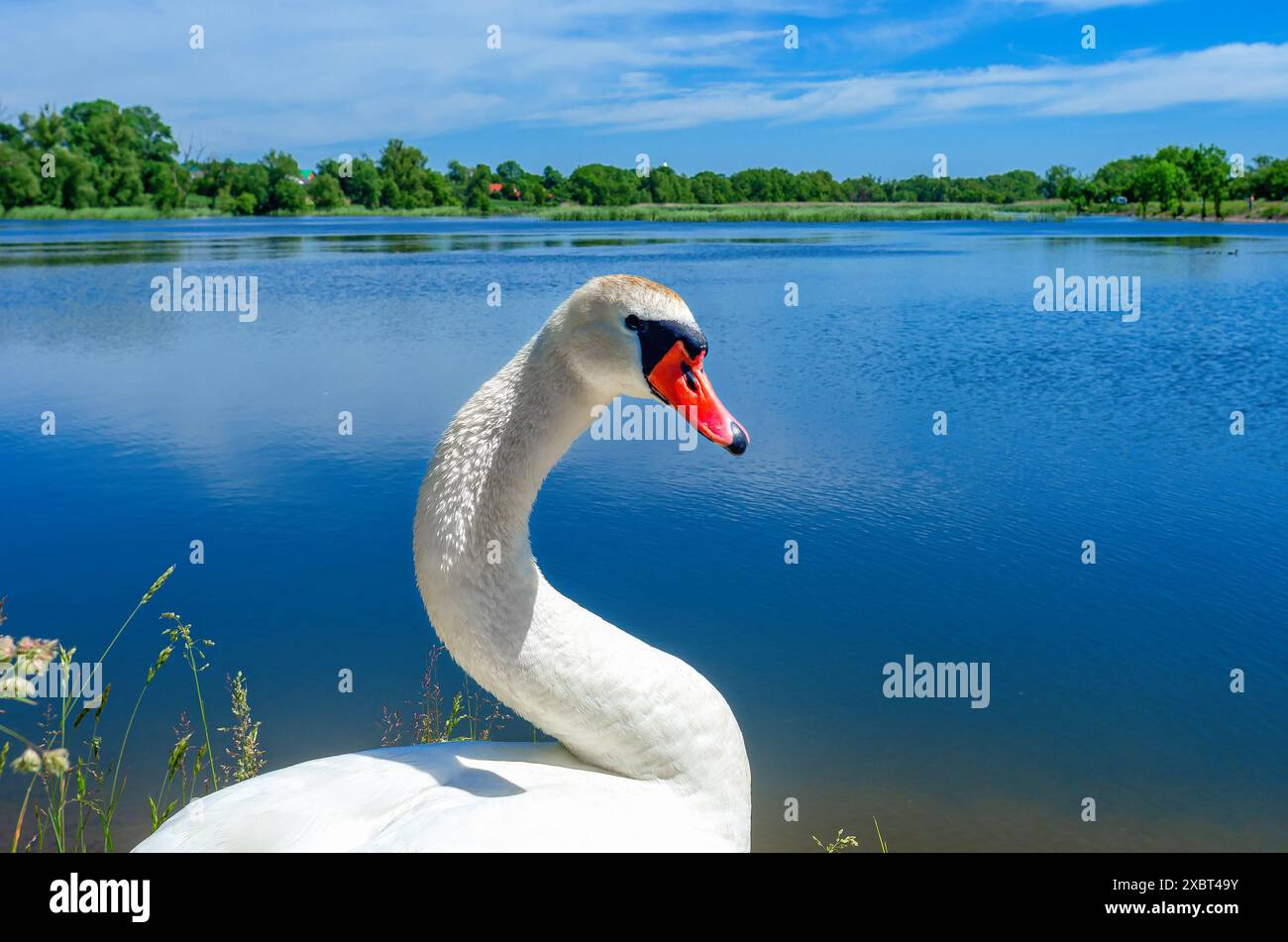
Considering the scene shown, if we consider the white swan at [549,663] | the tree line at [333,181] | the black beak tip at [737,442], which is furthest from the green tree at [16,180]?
the black beak tip at [737,442]

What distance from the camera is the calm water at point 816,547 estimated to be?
7207 mm

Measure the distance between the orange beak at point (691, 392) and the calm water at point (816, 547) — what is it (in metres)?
3.95

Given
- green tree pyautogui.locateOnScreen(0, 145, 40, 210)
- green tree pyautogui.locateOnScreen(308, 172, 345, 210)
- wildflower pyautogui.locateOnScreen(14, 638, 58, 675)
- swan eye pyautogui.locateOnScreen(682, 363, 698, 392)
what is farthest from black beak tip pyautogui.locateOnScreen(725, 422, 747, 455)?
green tree pyautogui.locateOnScreen(308, 172, 345, 210)

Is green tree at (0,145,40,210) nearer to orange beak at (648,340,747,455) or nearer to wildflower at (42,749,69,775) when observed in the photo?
orange beak at (648,340,747,455)

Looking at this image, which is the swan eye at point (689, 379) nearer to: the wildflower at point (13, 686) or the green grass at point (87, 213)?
the wildflower at point (13, 686)

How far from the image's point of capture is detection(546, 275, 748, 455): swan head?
10.7 feet

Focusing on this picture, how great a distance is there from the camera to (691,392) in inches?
129

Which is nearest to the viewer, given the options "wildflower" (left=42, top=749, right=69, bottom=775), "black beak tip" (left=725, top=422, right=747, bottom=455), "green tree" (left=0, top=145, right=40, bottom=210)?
"wildflower" (left=42, top=749, right=69, bottom=775)

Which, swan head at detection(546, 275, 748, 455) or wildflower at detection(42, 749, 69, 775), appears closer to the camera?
wildflower at detection(42, 749, 69, 775)

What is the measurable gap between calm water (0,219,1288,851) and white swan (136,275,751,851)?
3252 millimetres
